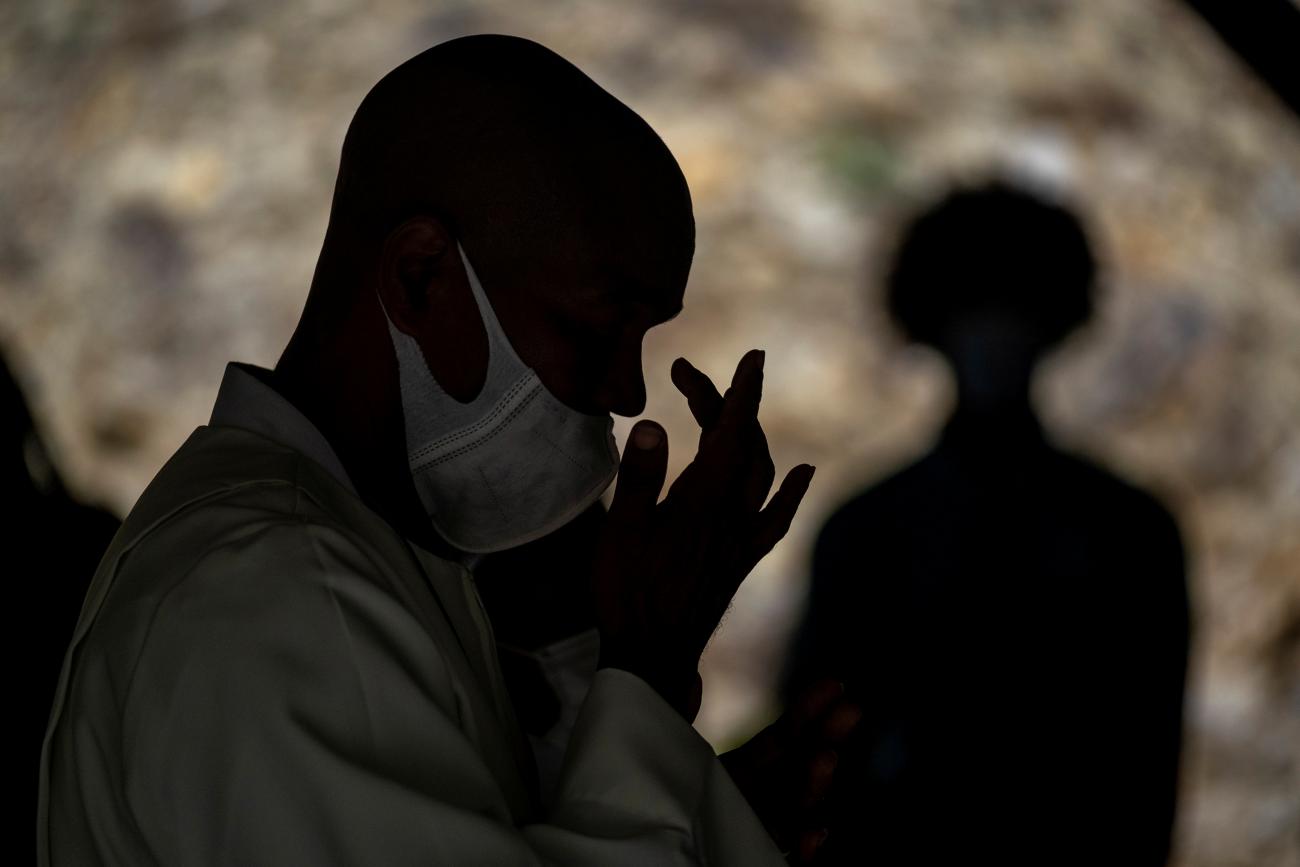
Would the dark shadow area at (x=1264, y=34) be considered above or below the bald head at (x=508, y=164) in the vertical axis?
below

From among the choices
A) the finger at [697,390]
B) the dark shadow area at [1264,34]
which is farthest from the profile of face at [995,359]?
the finger at [697,390]

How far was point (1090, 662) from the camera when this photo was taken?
230cm

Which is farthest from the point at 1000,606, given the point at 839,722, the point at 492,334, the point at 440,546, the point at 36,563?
the point at 36,563

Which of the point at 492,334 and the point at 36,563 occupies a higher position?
the point at 492,334

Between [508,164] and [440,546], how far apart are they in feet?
1.19

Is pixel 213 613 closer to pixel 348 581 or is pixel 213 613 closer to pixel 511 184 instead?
pixel 348 581

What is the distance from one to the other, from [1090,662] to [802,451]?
1.87 ft

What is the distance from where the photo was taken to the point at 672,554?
1.10 meters

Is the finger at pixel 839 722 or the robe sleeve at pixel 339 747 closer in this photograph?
the robe sleeve at pixel 339 747

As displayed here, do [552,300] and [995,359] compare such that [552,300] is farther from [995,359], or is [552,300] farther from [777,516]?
[995,359]

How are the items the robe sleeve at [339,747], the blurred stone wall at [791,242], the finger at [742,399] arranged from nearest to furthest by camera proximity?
the robe sleeve at [339,747] < the finger at [742,399] < the blurred stone wall at [791,242]

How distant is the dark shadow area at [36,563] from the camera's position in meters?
1.99

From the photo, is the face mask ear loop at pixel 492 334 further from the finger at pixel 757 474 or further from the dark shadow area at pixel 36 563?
the dark shadow area at pixel 36 563

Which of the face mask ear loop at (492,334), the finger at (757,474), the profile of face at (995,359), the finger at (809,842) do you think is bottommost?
the profile of face at (995,359)
